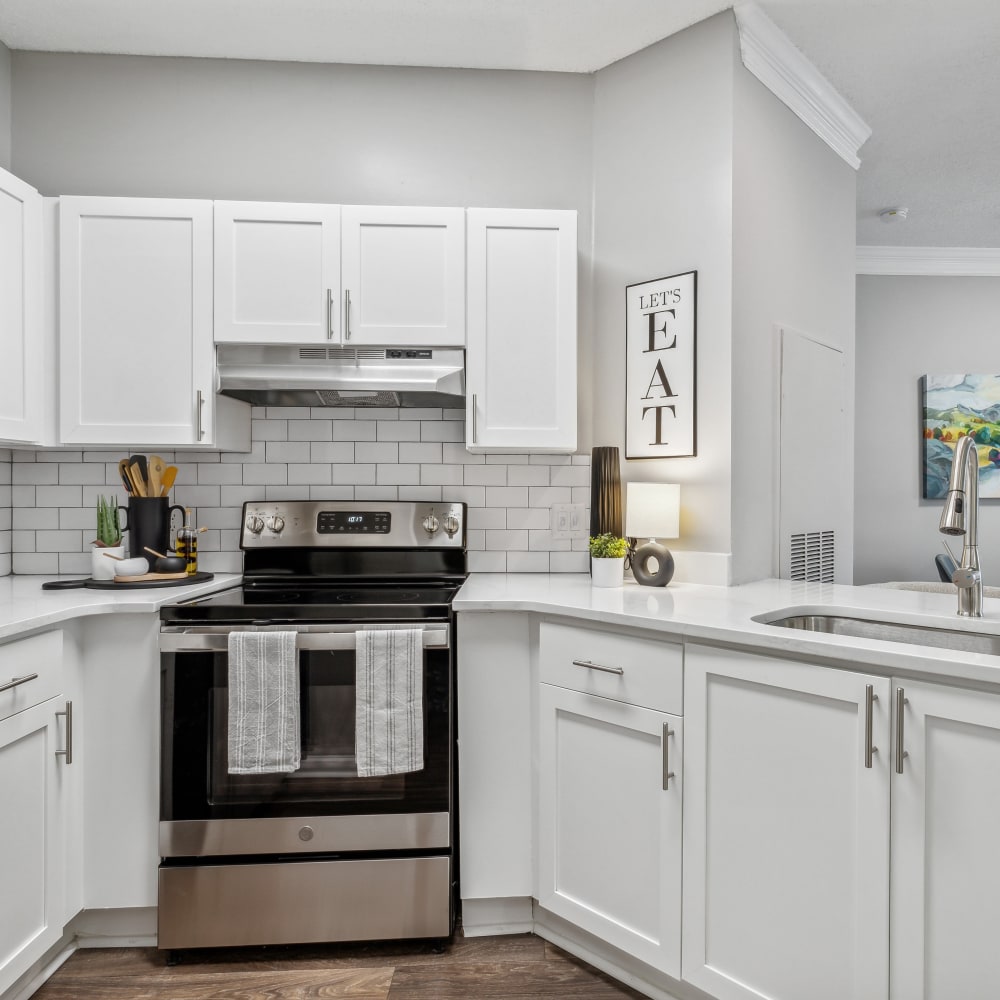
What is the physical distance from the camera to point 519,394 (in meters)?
2.25

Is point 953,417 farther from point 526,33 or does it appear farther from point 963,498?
point 526,33

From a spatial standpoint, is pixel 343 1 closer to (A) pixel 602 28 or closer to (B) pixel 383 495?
(A) pixel 602 28

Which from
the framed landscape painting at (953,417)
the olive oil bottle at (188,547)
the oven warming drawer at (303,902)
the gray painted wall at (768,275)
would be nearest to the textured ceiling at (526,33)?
the gray painted wall at (768,275)

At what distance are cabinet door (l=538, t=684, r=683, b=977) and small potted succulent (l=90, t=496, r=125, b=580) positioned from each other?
138 centimetres

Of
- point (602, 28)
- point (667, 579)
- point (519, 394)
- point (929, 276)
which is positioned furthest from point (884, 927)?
point (929, 276)

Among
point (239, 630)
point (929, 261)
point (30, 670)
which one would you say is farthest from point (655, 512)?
point (929, 261)

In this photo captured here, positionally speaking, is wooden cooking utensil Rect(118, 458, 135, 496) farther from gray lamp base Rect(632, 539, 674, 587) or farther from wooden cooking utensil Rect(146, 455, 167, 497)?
gray lamp base Rect(632, 539, 674, 587)

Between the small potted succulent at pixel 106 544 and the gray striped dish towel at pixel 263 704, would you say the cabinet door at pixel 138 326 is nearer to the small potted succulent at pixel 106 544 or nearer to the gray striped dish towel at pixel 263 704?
the small potted succulent at pixel 106 544

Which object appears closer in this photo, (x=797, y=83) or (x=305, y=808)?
(x=305, y=808)

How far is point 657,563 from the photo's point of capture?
2.15 meters

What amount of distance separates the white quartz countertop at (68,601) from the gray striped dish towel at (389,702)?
571 mm

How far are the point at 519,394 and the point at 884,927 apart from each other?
5.33ft

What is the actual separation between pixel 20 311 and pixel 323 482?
103 cm

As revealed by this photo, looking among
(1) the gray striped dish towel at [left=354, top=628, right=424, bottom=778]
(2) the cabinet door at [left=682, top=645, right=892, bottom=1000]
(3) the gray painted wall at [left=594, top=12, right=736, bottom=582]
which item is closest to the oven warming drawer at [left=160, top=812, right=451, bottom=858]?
(1) the gray striped dish towel at [left=354, top=628, right=424, bottom=778]
